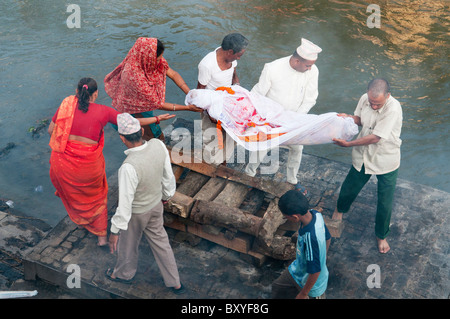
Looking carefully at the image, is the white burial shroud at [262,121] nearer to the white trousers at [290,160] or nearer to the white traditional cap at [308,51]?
the white trousers at [290,160]

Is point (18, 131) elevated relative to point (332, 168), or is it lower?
lower

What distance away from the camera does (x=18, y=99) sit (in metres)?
8.58

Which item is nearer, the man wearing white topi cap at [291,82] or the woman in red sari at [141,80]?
the woman in red sari at [141,80]

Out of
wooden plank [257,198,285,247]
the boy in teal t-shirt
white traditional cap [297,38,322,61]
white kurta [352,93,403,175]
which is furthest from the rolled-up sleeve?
white kurta [352,93,403,175]

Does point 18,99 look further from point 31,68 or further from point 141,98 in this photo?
point 141,98

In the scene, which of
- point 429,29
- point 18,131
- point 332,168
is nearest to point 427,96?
point 429,29

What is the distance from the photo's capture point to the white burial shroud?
454 cm

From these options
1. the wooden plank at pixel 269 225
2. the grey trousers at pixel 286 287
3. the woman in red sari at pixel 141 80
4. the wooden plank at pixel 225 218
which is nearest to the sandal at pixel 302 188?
the wooden plank at pixel 269 225

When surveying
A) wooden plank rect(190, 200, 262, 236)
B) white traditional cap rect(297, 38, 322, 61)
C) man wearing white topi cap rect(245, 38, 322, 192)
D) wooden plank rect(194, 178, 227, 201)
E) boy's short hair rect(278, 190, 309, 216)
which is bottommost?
wooden plank rect(194, 178, 227, 201)

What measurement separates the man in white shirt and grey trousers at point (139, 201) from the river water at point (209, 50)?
255 cm

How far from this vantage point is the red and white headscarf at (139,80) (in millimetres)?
4516

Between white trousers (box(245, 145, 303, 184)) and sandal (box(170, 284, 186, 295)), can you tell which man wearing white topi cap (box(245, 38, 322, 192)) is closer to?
white trousers (box(245, 145, 303, 184))

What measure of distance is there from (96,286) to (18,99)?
19.9 feet

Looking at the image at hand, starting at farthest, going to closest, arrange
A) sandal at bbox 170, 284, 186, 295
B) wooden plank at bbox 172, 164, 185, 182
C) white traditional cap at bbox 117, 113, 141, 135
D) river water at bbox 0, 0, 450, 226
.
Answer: river water at bbox 0, 0, 450, 226, wooden plank at bbox 172, 164, 185, 182, sandal at bbox 170, 284, 186, 295, white traditional cap at bbox 117, 113, 141, 135
